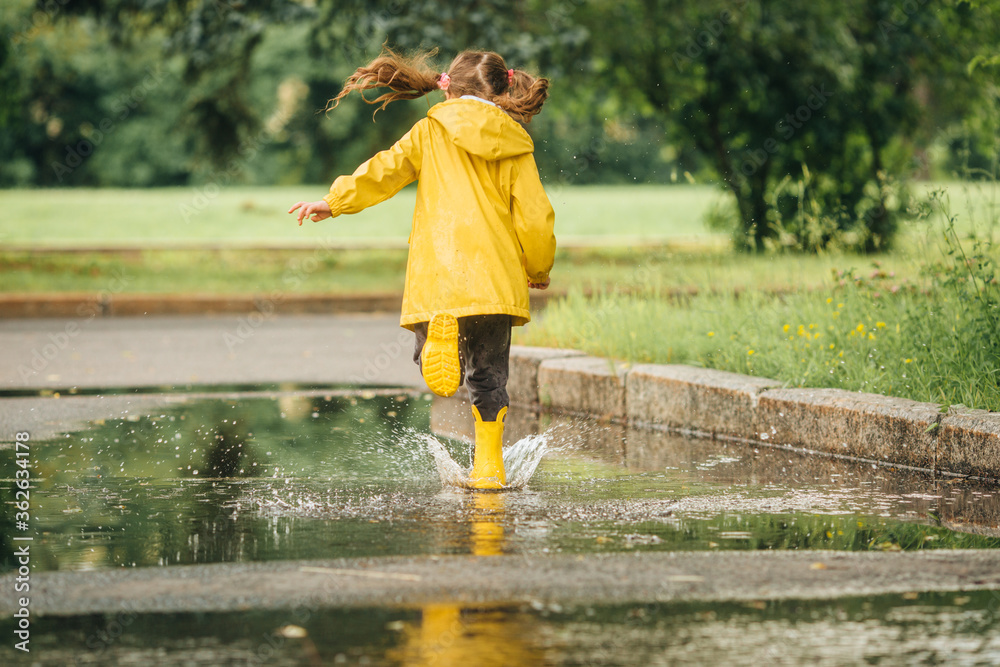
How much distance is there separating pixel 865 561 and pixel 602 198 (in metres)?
41.9

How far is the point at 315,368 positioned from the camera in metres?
9.25

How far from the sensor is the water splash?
5182 mm

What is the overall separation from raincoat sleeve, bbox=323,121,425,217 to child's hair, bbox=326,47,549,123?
215mm

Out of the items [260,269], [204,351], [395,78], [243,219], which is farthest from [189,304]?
[243,219]

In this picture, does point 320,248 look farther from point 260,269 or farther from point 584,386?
point 584,386

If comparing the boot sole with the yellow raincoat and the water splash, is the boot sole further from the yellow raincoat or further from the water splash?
the yellow raincoat

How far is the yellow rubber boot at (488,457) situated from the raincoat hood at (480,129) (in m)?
1.00

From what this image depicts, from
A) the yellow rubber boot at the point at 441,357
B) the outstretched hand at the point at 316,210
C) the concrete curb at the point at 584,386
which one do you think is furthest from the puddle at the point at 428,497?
the outstretched hand at the point at 316,210

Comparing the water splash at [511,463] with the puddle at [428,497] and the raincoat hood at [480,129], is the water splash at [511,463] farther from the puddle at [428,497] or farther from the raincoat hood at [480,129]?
the raincoat hood at [480,129]

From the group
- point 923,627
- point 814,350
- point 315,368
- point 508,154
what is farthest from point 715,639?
point 315,368

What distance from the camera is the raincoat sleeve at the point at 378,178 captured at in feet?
16.0

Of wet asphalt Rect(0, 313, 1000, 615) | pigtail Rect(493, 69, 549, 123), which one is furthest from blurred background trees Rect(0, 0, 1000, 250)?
wet asphalt Rect(0, 313, 1000, 615)

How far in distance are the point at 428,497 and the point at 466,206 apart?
1079 millimetres

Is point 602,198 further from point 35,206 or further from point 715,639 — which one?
point 715,639
